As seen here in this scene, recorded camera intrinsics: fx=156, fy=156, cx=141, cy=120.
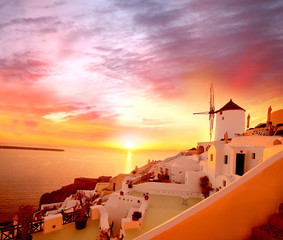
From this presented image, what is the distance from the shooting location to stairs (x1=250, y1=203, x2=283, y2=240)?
101 inches

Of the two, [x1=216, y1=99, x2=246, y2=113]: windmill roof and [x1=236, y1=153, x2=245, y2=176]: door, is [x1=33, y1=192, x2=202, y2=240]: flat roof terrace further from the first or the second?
[x1=216, y1=99, x2=246, y2=113]: windmill roof

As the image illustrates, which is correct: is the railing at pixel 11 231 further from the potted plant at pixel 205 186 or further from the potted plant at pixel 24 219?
the potted plant at pixel 205 186

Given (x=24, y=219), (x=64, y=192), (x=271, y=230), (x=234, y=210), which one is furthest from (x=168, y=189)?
(x=64, y=192)

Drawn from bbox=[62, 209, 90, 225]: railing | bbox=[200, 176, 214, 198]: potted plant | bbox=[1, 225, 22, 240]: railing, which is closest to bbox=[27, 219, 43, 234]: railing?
bbox=[1, 225, 22, 240]: railing

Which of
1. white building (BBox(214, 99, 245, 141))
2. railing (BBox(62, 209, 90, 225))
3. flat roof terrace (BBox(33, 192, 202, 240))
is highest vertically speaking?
white building (BBox(214, 99, 245, 141))

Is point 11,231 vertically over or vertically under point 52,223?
under

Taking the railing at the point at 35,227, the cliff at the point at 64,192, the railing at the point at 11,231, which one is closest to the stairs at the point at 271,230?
the railing at the point at 35,227

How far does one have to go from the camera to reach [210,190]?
14992 millimetres

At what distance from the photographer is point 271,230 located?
8.79ft

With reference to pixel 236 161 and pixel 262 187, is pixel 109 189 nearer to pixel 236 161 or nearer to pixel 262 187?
pixel 236 161

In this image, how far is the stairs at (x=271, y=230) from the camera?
2.55 metres

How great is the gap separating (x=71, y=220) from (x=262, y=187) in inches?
374

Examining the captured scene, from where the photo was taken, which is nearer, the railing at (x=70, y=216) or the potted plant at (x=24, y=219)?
the potted plant at (x=24, y=219)

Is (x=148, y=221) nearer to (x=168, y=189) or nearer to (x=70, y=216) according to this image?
(x=70, y=216)
